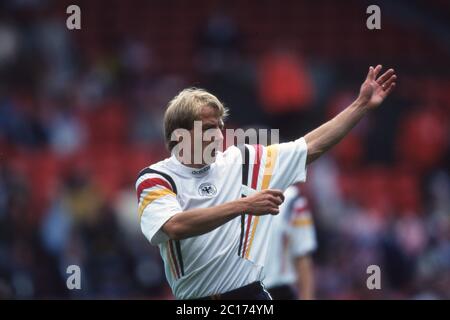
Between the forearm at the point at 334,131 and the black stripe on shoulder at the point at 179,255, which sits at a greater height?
the forearm at the point at 334,131

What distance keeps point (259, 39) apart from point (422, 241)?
20.8ft

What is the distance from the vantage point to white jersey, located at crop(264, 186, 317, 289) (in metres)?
8.22

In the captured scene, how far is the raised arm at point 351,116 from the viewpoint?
613 centimetres

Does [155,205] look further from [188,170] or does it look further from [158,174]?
[188,170]

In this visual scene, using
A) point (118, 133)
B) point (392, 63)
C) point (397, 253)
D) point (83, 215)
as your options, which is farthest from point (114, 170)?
point (392, 63)

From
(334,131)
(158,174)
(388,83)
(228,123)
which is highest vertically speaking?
(388,83)

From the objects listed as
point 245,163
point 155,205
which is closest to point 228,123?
point 245,163

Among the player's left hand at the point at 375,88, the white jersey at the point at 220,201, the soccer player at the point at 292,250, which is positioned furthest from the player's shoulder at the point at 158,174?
the soccer player at the point at 292,250

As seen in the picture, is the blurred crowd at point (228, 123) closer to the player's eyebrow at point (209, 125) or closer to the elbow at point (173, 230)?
the player's eyebrow at point (209, 125)

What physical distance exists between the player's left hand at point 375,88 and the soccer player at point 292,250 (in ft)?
6.96

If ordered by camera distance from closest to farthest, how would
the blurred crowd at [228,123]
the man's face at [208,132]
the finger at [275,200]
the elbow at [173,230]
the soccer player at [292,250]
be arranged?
the finger at [275,200] → the elbow at [173,230] → the man's face at [208,132] → the soccer player at [292,250] → the blurred crowd at [228,123]

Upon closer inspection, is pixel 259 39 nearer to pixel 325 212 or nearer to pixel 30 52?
pixel 30 52

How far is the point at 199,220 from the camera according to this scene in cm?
570

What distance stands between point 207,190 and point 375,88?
1124 mm
